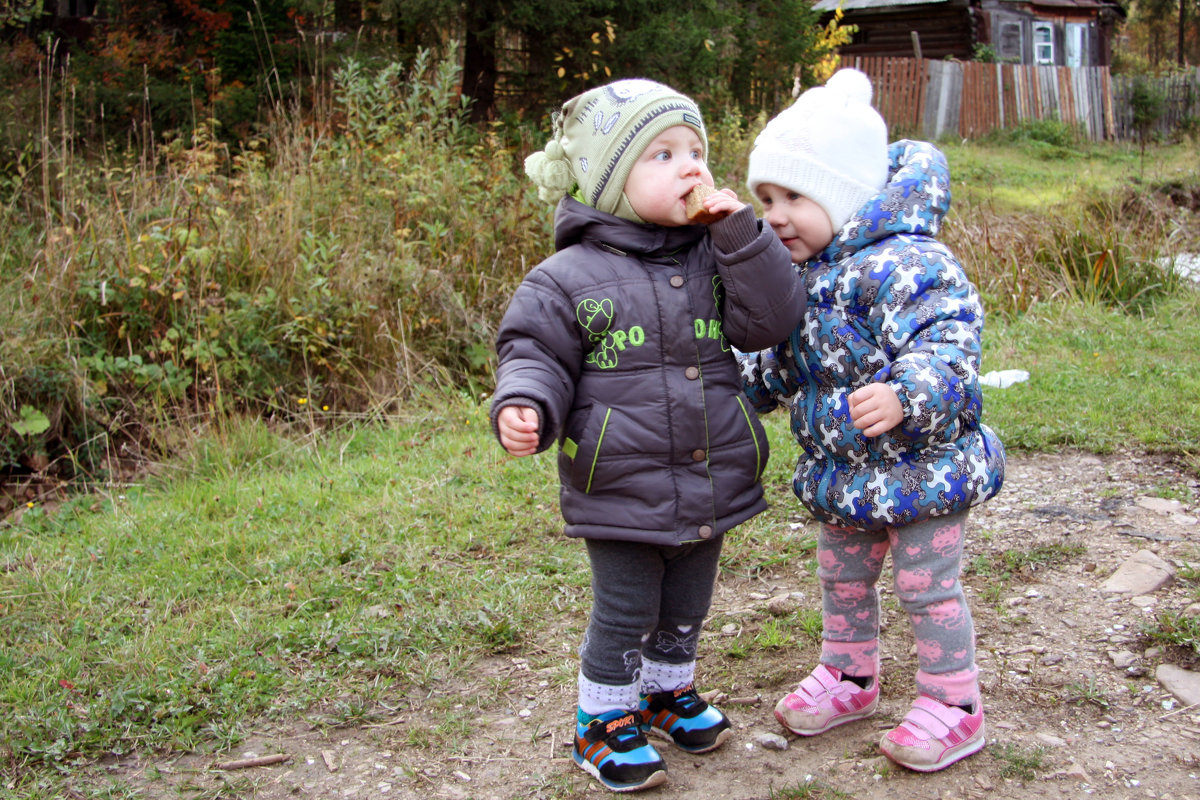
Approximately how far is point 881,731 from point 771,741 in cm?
27

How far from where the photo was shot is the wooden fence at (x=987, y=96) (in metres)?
20.8

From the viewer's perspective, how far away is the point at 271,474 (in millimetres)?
4727

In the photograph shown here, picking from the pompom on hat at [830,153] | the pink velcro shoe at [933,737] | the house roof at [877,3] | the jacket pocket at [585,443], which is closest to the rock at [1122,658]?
the pink velcro shoe at [933,737]

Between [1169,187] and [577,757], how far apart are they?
11107 millimetres

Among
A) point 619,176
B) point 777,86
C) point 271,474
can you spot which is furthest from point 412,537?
point 777,86

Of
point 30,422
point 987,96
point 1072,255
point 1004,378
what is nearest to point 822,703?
point 1004,378

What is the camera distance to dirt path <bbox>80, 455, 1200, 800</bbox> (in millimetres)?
2299

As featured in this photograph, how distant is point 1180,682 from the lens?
2.60 meters

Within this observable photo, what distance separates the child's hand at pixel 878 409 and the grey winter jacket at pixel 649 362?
256 millimetres

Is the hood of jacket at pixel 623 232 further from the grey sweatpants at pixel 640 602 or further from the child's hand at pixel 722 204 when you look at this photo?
the grey sweatpants at pixel 640 602

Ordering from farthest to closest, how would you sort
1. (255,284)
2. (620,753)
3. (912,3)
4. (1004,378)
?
(912,3)
(255,284)
(1004,378)
(620,753)

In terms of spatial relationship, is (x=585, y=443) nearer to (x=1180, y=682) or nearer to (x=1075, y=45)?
(x=1180, y=682)

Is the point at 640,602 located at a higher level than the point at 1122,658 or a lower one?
higher

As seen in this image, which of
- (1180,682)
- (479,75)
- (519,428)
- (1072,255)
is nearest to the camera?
(519,428)
